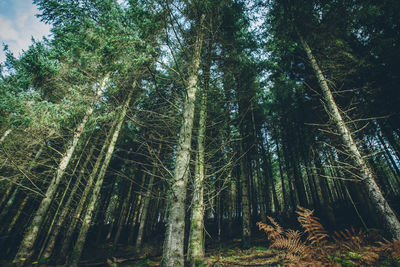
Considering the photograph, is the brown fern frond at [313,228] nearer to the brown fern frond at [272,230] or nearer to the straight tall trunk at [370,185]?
the brown fern frond at [272,230]

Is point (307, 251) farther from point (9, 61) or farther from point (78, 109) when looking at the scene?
point (9, 61)

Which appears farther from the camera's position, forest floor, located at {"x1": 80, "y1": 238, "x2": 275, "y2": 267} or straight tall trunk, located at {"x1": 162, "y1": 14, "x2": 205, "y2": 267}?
forest floor, located at {"x1": 80, "y1": 238, "x2": 275, "y2": 267}

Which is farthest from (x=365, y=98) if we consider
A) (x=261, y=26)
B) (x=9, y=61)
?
(x=9, y=61)

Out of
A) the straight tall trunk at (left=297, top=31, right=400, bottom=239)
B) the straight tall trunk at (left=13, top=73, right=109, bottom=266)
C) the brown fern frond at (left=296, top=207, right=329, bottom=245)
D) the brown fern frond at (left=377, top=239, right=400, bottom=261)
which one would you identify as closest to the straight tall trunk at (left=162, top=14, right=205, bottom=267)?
the brown fern frond at (left=296, top=207, right=329, bottom=245)

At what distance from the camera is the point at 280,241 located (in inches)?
98.3

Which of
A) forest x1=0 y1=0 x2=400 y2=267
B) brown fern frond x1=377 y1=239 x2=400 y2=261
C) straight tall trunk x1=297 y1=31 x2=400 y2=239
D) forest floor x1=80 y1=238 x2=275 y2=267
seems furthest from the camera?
forest floor x1=80 y1=238 x2=275 y2=267

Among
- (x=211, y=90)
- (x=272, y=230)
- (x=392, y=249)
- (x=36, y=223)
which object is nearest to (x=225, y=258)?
(x=272, y=230)

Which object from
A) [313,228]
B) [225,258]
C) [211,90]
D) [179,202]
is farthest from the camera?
[225,258]

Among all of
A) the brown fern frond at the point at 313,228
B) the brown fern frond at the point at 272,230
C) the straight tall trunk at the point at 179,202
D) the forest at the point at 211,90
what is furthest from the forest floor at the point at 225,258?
the brown fern frond at the point at 313,228

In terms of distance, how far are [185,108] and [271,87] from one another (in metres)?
9.16

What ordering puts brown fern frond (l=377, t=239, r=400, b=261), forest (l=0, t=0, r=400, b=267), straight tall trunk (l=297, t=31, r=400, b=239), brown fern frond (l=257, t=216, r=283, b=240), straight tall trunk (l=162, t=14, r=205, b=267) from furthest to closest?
forest (l=0, t=0, r=400, b=267) < straight tall trunk (l=297, t=31, r=400, b=239) < brown fern frond (l=377, t=239, r=400, b=261) < brown fern frond (l=257, t=216, r=283, b=240) < straight tall trunk (l=162, t=14, r=205, b=267)

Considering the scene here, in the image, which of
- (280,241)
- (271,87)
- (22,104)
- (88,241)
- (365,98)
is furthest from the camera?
(88,241)

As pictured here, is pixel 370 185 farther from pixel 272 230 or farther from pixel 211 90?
pixel 211 90

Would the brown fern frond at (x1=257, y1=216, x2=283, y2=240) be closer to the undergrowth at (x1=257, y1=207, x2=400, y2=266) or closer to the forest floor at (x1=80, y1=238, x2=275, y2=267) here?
the undergrowth at (x1=257, y1=207, x2=400, y2=266)
